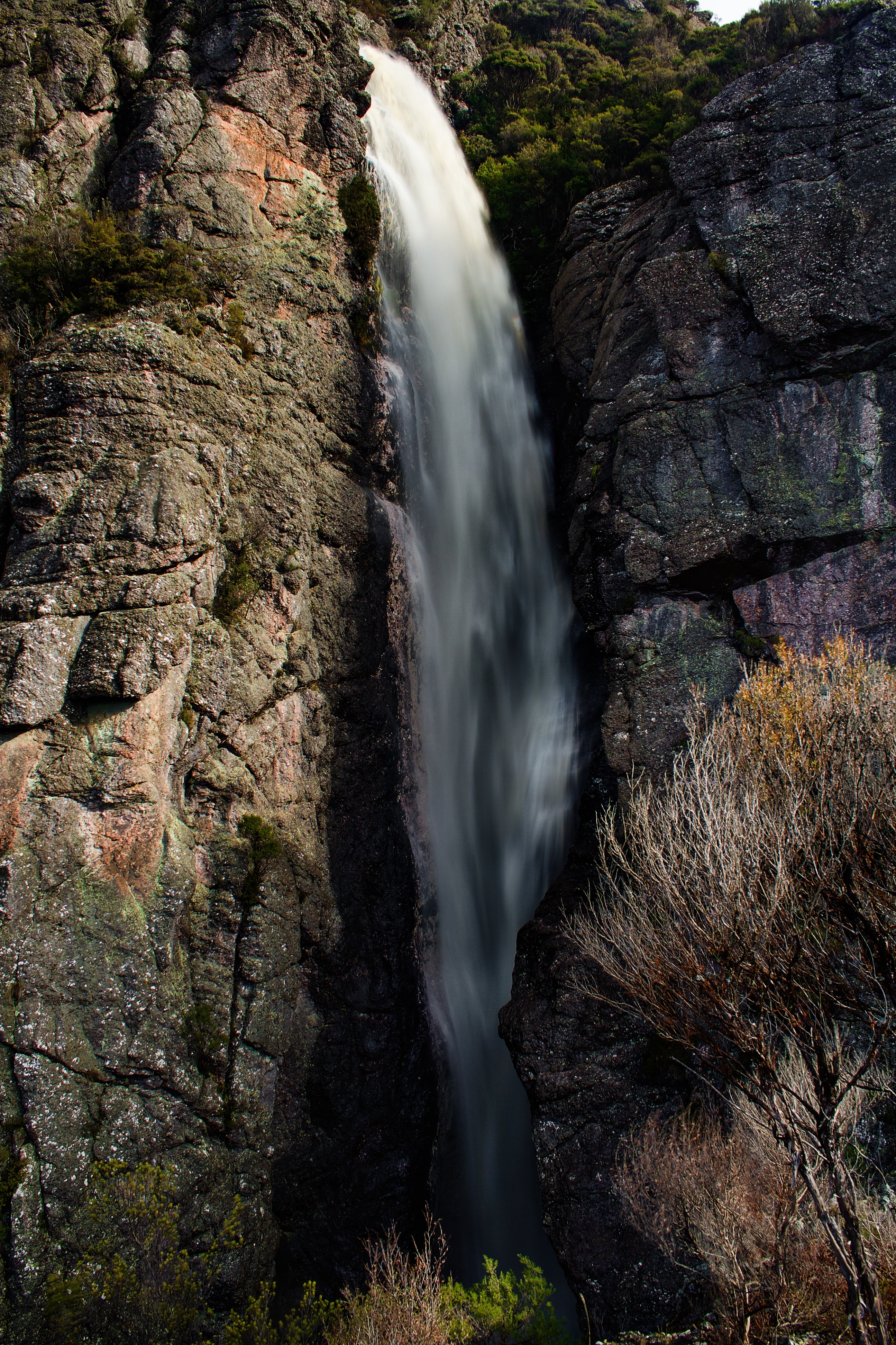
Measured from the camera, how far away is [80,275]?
1479 cm

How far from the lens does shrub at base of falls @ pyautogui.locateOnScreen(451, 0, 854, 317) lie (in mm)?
25016

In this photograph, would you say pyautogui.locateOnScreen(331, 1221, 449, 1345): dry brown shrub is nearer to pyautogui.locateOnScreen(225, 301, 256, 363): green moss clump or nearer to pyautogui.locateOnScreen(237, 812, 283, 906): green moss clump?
pyautogui.locateOnScreen(237, 812, 283, 906): green moss clump

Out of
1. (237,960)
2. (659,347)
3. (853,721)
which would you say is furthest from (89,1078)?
(659,347)

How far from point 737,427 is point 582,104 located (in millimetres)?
17747

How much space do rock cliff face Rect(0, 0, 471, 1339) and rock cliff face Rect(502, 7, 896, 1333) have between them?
3.80m

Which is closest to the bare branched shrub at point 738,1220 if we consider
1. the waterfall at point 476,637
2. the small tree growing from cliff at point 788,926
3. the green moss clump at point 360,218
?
the small tree growing from cliff at point 788,926

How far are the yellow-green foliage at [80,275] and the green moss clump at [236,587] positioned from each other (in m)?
5.21

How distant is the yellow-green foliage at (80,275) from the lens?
1477 cm

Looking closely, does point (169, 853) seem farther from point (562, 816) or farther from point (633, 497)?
point (633, 497)

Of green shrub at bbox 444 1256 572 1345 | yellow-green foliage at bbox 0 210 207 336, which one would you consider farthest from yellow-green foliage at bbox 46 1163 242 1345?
yellow-green foliage at bbox 0 210 207 336

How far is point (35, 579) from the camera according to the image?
1241 cm

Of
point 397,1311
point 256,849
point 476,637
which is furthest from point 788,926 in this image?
point 476,637

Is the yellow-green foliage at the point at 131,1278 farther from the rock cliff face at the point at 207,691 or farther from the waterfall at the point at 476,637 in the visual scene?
the waterfall at the point at 476,637

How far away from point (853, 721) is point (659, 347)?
36.2 feet
